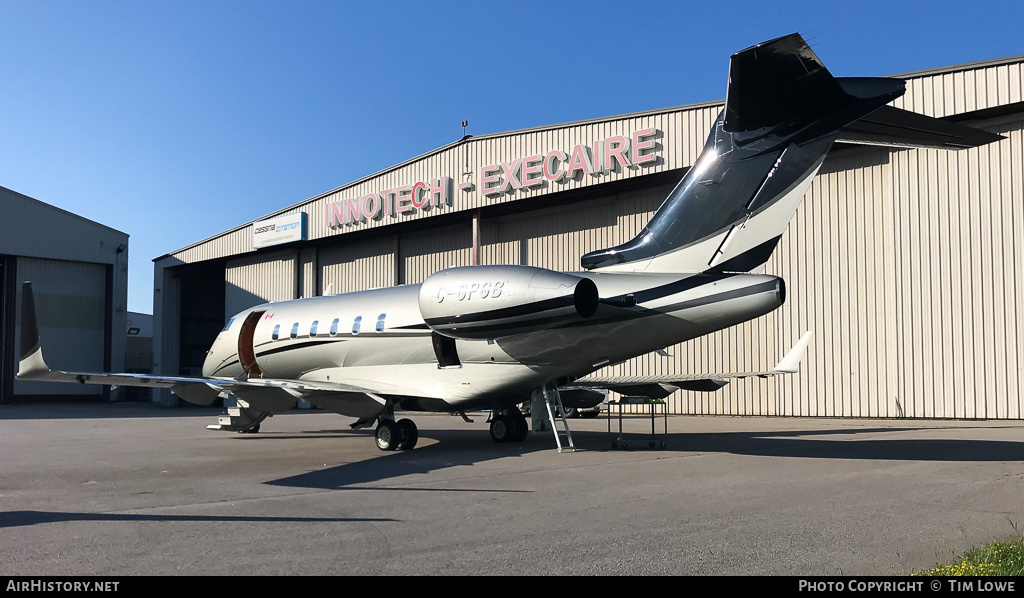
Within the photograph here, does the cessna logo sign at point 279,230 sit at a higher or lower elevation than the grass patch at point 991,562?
higher

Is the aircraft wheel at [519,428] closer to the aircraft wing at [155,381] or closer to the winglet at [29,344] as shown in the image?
the aircraft wing at [155,381]

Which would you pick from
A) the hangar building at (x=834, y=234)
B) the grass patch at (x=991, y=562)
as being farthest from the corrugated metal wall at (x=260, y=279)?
the grass patch at (x=991, y=562)

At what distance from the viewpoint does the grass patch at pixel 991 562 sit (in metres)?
4.92

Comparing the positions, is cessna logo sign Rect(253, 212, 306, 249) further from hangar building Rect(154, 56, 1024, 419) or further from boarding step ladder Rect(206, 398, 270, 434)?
boarding step ladder Rect(206, 398, 270, 434)

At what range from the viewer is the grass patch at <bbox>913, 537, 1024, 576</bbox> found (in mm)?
4922

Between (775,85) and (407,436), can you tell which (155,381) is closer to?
(407,436)

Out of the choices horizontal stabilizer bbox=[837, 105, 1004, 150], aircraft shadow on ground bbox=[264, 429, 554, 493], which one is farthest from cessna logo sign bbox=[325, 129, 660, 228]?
horizontal stabilizer bbox=[837, 105, 1004, 150]

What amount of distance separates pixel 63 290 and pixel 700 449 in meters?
39.7

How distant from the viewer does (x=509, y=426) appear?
642 inches

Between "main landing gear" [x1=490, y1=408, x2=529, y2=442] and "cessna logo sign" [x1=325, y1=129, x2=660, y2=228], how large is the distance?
11907 millimetres

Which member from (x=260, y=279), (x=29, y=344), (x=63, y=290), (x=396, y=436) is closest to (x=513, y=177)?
(x=396, y=436)

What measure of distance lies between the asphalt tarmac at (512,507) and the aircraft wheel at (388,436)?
0.50 meters

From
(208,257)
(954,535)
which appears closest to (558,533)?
(954,535)

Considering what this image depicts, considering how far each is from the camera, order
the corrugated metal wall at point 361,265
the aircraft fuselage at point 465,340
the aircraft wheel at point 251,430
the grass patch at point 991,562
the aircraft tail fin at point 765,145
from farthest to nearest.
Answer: the corrugated metal wall at point 361,265 → the aircraft wheel at point 251,430 → the aircraft fuselage at point 465,340 → the aircraft tail fin at point 765,145 → the grass patch at point 991,562
